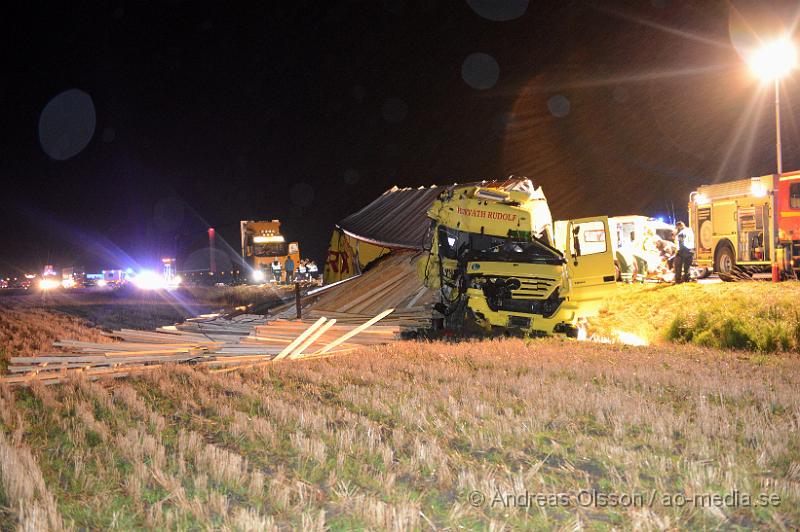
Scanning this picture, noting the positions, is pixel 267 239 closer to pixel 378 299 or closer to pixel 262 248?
pixel 262 248

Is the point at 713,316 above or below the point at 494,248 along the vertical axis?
below

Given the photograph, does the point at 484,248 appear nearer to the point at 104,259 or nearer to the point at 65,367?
the point at 65,367

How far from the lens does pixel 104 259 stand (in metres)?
99.4

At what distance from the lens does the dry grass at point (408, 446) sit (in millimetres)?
4070

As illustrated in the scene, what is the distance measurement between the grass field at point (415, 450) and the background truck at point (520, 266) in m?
3.68

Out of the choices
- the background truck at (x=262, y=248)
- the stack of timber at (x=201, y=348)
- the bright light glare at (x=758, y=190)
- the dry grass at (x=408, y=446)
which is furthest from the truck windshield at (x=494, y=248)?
the background truck at (x=262, y=248)

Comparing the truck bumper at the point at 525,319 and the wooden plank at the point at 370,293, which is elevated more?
the wooden plank at the point at 370,293

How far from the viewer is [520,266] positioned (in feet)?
41.1

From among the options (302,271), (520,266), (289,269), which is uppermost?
(302,271)

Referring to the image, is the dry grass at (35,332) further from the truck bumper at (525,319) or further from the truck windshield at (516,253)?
the truck windshield at (516,253)

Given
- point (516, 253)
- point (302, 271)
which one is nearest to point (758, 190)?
point (516, 253)

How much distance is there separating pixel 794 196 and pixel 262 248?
1230 inches

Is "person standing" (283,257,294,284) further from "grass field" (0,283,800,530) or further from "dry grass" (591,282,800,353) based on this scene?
"grass field" (0,283,800,530)

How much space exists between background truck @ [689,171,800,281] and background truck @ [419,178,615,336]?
26.3ft
